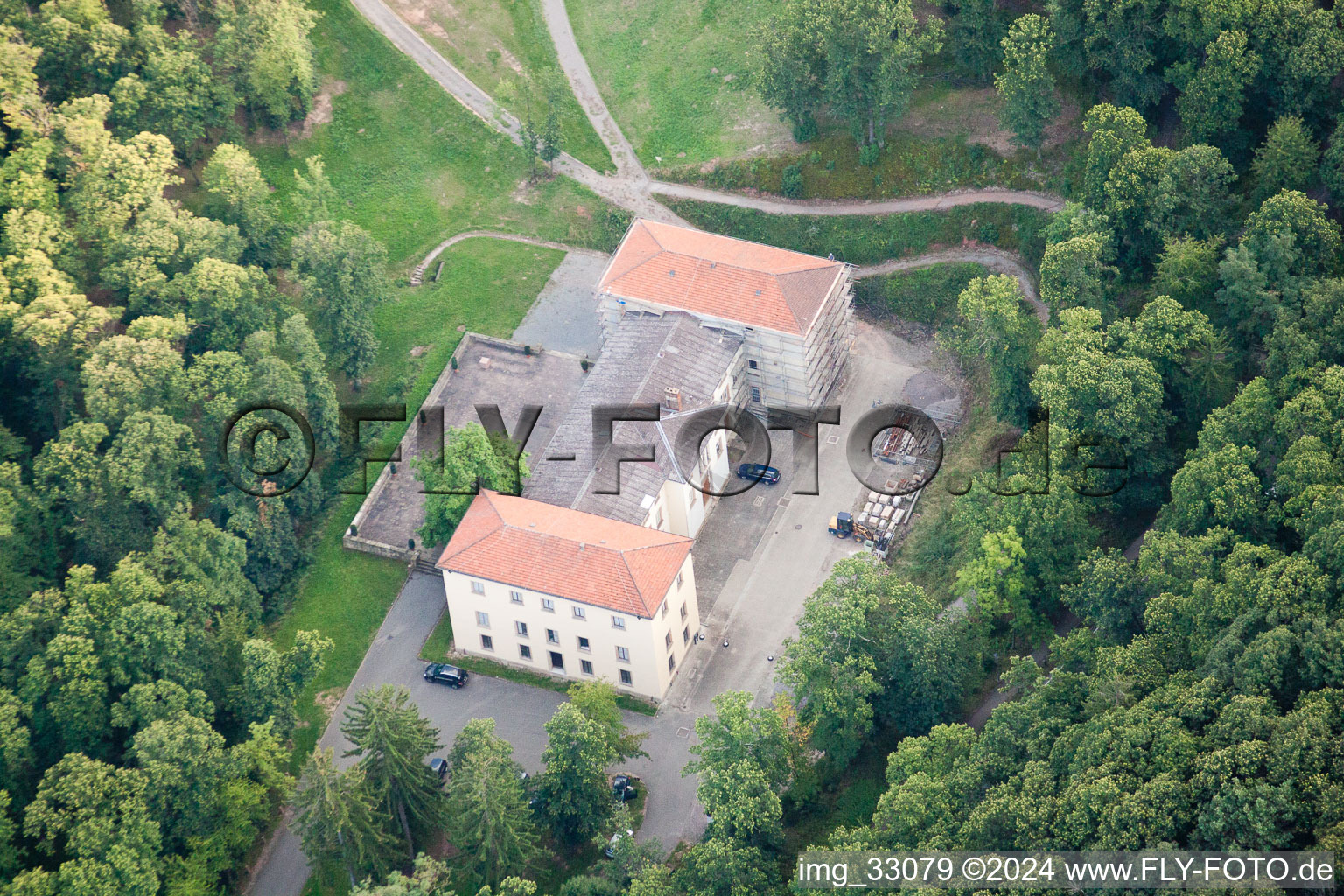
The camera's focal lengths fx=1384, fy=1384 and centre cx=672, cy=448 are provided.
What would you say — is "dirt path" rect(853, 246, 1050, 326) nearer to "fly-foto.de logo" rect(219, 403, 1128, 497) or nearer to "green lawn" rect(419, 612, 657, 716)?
"fly-foto.de logo" rect(219, 403, 1128, 497)

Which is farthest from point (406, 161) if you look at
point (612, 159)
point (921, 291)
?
point (921, 291)

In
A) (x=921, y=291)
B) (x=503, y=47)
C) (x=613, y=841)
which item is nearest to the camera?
(x=613, y=841)

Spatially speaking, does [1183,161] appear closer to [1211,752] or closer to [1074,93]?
[1074,93]

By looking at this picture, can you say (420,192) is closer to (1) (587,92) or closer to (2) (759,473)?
(1) (587,92)

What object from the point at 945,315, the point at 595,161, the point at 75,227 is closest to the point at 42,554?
the point at 75,227

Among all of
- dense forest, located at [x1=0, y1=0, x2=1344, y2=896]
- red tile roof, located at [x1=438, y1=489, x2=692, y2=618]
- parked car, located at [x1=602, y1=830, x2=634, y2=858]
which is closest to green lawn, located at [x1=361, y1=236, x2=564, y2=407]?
dense forest, located at [x1=0, y1=0, x2=1344, y2=896]

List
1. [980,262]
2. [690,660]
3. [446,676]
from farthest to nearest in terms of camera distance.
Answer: [980,262] < [690,660] < [446,676]
